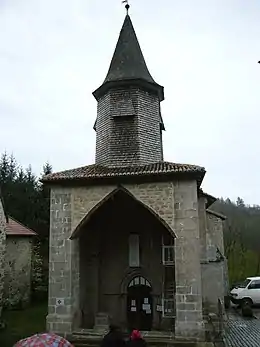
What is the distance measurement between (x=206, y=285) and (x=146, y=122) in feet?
25.1

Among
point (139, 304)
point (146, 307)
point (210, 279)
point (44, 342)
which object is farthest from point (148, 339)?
point (44, 342)

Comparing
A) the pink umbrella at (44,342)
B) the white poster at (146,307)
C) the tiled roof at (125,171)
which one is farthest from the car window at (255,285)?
the pink umbrella at (44,342)

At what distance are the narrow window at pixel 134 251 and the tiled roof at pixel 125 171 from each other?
3.03m

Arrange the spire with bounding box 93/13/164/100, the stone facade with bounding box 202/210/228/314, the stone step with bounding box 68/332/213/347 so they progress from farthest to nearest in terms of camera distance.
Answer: the stone facade with bounding box 202/210/228/314, the spire with bounding box 93/13/164/100, the stone step with bounding box 68/332/213/347

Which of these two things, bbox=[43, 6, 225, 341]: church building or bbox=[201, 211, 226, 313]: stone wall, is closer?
bbox=[43, 6, 225, 341]: church building

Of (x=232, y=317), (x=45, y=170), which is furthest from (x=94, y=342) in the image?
(x=45, y=170)

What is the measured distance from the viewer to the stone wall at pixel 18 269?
2283 cm

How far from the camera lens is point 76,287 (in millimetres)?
14430

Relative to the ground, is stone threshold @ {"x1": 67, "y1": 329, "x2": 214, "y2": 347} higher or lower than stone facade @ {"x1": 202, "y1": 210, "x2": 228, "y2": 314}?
lower

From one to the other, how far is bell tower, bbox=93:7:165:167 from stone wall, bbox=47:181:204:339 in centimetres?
192

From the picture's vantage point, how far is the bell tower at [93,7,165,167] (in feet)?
51.9

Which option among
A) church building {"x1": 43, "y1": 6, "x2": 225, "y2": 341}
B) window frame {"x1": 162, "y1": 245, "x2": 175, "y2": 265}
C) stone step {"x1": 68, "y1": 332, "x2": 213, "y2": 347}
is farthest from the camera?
window frame {"x1": 162, "y1": 245, "x2": 175, "y2": 265}

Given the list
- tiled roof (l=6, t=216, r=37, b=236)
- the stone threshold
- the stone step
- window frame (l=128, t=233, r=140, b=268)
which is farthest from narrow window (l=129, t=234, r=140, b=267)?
tiled roof (l=6, t=216, r=37, b=236)

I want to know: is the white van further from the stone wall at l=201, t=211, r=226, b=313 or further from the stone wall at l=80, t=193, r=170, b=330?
the stone wall at l=80, t=193, r=170, b=330
